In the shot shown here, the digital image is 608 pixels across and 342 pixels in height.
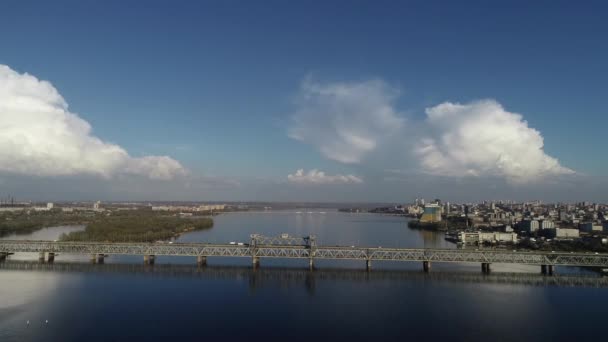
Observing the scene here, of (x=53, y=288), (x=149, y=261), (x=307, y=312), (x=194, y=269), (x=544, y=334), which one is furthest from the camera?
(x=149, y=261)

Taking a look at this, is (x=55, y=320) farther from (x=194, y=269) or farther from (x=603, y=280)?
(x=603, y=280)

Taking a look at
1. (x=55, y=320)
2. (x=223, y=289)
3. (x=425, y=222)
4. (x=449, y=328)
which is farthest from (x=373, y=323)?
(x=425, y=222)

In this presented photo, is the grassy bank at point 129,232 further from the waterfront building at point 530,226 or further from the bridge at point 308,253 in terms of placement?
the waterfront building at point 530,226

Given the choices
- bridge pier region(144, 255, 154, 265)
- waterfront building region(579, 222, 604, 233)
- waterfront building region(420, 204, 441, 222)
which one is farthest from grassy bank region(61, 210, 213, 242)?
waterfront building region(579, 222, 604, 233)

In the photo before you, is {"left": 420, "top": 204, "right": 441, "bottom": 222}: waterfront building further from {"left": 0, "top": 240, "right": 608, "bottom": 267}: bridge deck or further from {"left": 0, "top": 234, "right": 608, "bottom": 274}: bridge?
{"left": 0, "top": 234, "right": 608, "bottom": 274}: bridge

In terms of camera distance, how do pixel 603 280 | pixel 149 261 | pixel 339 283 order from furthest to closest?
1. pixel 149 261
2. pixel 603 280
3. pixel 339 283

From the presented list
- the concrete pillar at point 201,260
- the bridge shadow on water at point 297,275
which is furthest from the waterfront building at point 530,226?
the concrete pillar at point 201,260

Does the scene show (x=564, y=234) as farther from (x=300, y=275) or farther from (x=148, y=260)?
(x=148, y=260)
